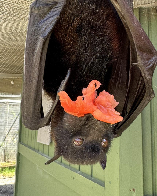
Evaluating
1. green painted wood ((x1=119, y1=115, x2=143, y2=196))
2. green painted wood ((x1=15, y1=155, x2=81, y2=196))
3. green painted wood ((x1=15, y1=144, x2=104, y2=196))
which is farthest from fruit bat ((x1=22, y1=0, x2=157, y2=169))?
green painted wood ((x1=15, y1=155, x2=81, y2=196))

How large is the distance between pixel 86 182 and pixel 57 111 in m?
1.14

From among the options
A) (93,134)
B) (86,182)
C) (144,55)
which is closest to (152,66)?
(144,55)

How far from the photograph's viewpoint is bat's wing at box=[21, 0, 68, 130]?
92 cm

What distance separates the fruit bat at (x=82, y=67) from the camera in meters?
0.92

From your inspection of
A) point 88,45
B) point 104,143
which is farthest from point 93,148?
point 88,45

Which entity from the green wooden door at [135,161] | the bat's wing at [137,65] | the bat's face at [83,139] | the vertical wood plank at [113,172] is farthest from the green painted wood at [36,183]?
the bat's wing at [137,65]

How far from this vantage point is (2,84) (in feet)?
14.9

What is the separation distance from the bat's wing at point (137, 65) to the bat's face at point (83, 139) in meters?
0.11

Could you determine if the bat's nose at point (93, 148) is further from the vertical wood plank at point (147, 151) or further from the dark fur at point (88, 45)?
the vertical wood plank at point (147, 151)

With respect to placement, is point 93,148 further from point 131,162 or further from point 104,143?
point 131,162

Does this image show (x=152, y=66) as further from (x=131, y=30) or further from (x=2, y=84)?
(x=2, y=84)

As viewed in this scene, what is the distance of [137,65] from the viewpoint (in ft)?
2.62

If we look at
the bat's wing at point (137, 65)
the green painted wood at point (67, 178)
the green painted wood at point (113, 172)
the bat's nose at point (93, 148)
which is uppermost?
the bat's wing at point (137, 65)

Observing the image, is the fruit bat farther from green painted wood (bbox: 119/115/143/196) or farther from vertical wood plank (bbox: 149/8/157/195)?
vertical wood plank (bbox: 149/8/157/195)
